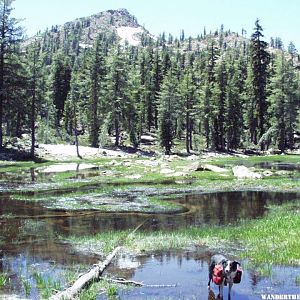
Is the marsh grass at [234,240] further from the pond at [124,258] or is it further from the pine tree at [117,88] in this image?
the pine tree at [117,88]

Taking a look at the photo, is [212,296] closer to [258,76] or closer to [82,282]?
[82,282]

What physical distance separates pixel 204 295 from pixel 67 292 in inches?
137

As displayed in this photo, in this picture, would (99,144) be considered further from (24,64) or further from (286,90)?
(286,90)

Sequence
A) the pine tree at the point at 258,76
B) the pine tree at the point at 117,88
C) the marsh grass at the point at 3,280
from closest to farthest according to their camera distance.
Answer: the marsh grass at the point at 3,280
the pine tree at the point at 117,88
the pine tree at the point at 258,76

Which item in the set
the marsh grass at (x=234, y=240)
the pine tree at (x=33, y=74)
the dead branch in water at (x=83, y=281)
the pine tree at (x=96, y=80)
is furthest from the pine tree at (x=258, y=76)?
the dead branch in water at (x=83, y=281)

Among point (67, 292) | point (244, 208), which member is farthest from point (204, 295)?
point (244, 208)

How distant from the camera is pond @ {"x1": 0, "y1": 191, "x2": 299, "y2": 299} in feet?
42.8

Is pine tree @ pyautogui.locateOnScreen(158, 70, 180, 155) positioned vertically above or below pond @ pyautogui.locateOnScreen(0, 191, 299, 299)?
above

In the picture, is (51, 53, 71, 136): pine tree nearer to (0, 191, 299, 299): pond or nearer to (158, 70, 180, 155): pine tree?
(158, 70, 180, 155): pine tree

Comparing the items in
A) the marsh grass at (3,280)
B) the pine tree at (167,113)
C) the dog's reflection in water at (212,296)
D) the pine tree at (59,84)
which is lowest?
the dog's reflection in water at (212,296)

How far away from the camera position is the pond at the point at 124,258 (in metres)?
13.0

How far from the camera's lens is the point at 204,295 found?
1241 cm

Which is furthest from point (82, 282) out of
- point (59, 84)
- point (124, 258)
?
point (59, 84)

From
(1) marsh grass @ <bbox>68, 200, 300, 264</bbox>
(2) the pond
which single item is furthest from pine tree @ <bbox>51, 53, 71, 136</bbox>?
(1) marsh grass @ <bbox>68, 200, 300, 264</bbox>
